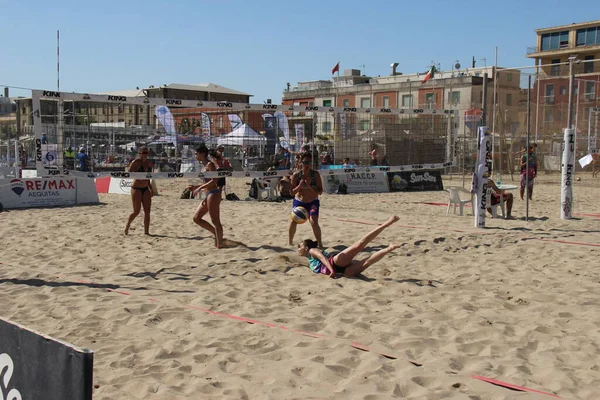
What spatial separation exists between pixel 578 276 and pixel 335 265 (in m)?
2.51

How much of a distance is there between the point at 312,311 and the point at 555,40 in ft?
193

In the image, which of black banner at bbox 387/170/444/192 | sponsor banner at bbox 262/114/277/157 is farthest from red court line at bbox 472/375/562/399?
sponsor banner at bbox 262/114/277/157

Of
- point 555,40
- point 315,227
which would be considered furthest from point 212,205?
point 555,40

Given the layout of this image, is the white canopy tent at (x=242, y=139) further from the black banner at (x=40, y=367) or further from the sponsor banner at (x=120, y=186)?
the black banner at (x=40, y=367)

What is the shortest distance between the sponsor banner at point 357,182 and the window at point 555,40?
146ft

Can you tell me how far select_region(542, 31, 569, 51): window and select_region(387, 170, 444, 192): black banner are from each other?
142 ft

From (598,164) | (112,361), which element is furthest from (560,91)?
(112,361)

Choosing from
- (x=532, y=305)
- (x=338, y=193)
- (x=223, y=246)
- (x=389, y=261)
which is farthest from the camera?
(x=338, y=193)

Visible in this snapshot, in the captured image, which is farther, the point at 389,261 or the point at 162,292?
the point at 389,261

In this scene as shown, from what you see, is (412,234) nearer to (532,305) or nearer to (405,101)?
(532,305)

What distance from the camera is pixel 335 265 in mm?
6422

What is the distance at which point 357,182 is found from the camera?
1853cm

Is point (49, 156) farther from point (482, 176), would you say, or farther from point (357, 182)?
point (357, 182)

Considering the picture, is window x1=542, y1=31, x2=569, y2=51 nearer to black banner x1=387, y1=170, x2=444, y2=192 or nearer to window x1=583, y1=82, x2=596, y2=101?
window x1=583, y1=82, x2=596, y2=101
